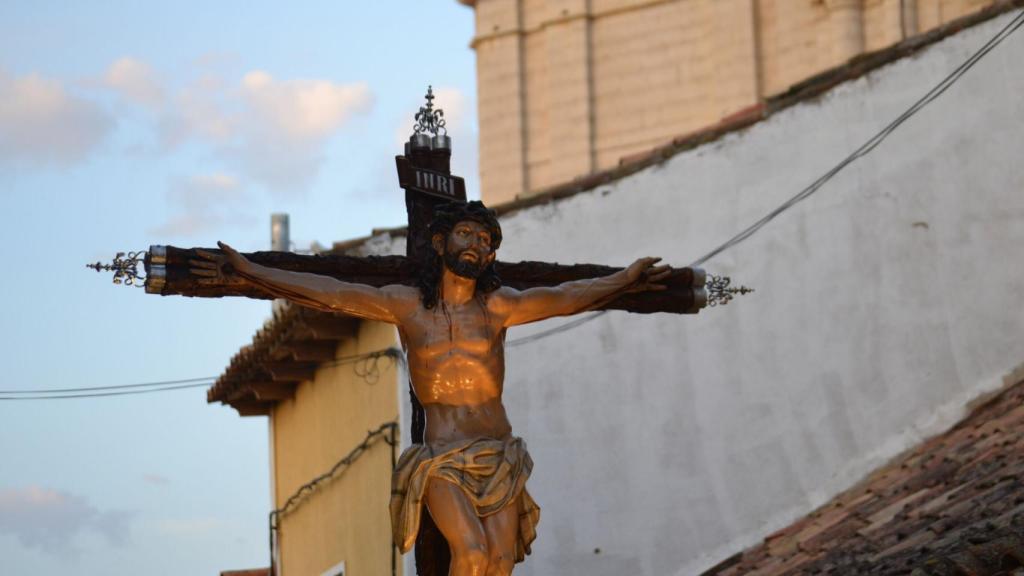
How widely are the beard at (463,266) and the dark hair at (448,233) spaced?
8 cm

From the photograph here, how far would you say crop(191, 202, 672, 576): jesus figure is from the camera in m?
11.6

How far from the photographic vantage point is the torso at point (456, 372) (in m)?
11.9

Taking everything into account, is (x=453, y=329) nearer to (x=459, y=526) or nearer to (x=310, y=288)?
(x=310, y=288)

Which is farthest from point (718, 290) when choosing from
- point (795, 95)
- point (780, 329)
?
point (795, 95)

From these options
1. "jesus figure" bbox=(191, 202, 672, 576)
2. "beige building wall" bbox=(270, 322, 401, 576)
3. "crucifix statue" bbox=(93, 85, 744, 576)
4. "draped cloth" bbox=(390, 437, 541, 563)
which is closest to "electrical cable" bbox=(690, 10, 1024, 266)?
"beige building wall" bbox=(270, 322, 401, 576)

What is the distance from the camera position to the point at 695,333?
21703 millimetres

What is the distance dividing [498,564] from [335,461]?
1260 centimetres

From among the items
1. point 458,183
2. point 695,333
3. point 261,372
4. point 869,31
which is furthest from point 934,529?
point 869,31

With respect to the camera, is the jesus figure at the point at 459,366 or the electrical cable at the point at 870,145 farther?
the electrical cable at the point at 870,145

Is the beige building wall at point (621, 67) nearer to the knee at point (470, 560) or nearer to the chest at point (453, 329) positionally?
the chest at point (453, 329)

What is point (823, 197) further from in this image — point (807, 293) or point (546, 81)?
point (546, 81)

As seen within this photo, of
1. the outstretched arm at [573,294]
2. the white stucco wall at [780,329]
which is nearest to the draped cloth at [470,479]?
the outstretched arm at [573,294]

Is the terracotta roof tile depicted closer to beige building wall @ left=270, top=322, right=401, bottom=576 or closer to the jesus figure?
the jesus figure

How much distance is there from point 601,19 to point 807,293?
13171mm
